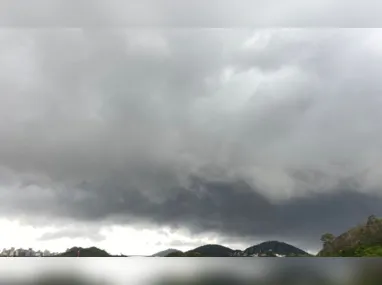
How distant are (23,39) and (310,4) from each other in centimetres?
286

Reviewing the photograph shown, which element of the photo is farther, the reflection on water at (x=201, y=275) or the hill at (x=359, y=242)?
the hill at (x=359, y=242)

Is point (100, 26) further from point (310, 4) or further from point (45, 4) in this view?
point (310, 4)

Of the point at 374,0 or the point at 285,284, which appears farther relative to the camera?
the point at 285,284

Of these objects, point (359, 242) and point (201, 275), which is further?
point (359, 242)

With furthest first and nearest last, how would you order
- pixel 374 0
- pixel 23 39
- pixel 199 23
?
pixel 23 39 < pixel 199 23 < pixel 374 0

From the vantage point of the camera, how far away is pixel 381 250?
156 ft

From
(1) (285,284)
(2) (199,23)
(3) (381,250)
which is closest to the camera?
(2) (199,23)

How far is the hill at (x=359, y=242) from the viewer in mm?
49562

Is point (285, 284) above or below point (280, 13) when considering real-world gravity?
below

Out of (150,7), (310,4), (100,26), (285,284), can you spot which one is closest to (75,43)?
(100,26)

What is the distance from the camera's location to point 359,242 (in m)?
52.3

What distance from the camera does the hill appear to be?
49562 mm

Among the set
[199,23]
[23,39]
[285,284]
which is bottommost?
[285,284]

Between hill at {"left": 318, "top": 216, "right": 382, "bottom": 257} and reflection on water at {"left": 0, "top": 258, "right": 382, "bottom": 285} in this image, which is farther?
hill at {"left": 318, "top": 216, "right": 382, "bottom": 257}
